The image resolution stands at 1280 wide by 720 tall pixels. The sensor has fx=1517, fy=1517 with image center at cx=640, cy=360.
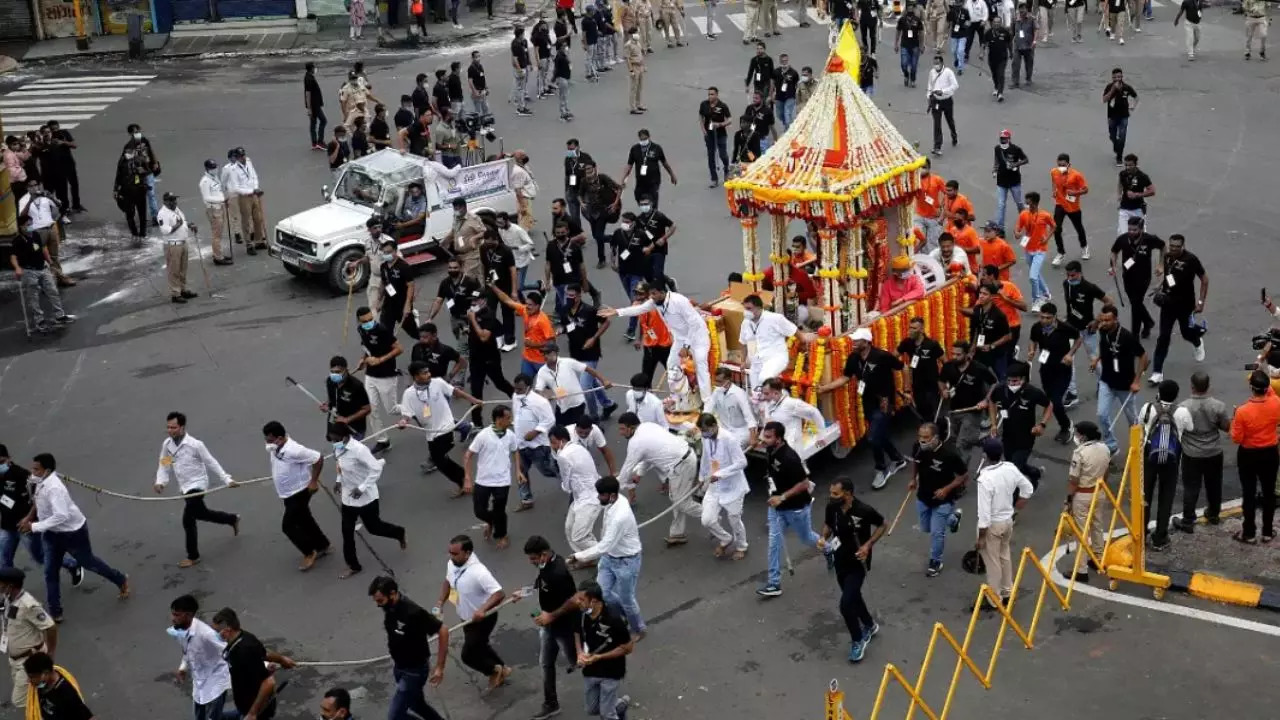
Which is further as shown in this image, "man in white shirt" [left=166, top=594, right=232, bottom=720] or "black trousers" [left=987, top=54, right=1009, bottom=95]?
"black trousers" [left=987, top=54, right=1009, bottom=95]

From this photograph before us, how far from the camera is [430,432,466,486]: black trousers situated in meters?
15.0

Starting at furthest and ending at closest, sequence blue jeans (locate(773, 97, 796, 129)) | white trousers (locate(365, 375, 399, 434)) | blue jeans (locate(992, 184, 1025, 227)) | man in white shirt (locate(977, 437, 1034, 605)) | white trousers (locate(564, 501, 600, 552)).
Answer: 1. blue jeans (locate(773, 97, 796, 129))
2. blue jeans (locate(992, 184, 1025, 227))
3. white trousers (locate(365, 375, 399, 434))
4. white trousers (locate(564, 501, 600, 552))
5. man in white shirt (locate(977, 437, 1034, 605))

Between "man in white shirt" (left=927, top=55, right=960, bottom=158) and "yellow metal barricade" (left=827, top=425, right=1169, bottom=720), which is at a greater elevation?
"man in white shirt" (left=927, top=55, right=960, bottom=158)

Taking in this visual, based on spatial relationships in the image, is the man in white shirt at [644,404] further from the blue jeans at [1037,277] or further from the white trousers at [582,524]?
the blue jeans at [1037,277]

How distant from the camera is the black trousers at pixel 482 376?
16.8 meters

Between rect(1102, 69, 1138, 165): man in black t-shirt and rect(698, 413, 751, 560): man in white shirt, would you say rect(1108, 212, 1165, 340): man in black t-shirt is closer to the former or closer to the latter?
rect(698, 413, 751, 560): man in white shirt

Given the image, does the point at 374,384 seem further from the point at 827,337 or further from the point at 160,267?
the point at 160,267

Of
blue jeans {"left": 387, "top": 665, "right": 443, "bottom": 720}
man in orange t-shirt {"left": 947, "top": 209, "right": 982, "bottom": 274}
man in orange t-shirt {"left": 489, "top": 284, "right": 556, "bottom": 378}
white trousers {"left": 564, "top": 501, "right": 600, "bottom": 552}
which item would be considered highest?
man in orange t-shirt {"left": 947, "top": 209, "right": 982, "bottom": 274}

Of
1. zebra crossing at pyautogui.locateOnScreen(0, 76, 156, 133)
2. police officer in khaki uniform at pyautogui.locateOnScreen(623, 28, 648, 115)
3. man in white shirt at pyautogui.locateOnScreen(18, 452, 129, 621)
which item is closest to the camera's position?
man in white shirt at pyautogui.locateOnScreen(18, 452, 129, 621)

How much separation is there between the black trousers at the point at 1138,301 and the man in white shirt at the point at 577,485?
291 inches

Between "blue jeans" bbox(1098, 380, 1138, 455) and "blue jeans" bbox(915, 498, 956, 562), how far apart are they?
2.73m

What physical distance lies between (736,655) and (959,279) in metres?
6.13

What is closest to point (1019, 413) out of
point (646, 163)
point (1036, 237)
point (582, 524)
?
point (582, 524)

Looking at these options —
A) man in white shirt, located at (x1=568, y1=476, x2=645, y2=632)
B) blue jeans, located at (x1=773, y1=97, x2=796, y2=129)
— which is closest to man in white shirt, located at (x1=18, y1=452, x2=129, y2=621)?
man in white shirt, located at (x1=568, y1=476, x2=645, y2=632)
